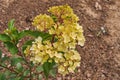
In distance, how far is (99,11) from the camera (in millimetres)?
4500

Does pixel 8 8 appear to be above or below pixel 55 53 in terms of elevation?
below

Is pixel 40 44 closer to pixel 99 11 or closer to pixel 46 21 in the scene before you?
pixel 46 21

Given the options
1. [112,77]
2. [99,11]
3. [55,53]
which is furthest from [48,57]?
[99,11]

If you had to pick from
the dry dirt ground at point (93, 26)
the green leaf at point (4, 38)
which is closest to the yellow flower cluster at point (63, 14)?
the green leaf at point (4, 38)

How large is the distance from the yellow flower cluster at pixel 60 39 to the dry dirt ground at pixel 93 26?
4.89 feet

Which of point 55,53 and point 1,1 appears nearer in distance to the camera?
point 55,53

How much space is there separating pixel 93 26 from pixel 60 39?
228cm

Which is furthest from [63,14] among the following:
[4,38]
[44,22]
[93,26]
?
[93,26]

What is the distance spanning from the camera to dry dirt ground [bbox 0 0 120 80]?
3.74 meters

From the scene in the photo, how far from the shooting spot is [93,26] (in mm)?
4270

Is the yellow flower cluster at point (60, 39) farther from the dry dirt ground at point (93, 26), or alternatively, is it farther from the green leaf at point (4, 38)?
the dry dirt ground at point (93, 26)

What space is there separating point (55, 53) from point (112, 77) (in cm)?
179

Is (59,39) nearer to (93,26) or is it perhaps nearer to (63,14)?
(63,14)

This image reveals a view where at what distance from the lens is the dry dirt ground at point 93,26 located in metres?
3.74
